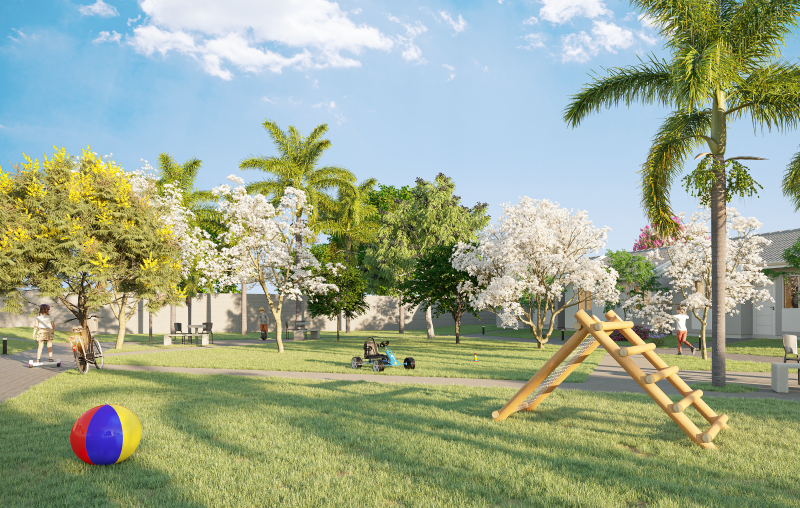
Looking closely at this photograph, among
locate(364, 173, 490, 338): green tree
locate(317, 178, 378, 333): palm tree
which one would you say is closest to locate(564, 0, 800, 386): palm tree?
locate(364, 173, 490, 338): green tree

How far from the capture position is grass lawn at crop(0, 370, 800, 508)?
436 centimetres

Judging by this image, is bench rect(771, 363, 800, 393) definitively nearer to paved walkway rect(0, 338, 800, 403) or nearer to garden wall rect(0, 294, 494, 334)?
paved walkway rect(0, 338, 800, 403)

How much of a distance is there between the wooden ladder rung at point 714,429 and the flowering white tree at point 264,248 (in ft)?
50.6

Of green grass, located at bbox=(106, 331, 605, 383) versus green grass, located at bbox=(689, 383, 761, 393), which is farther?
green grass, located at bbox=(106, 331, 605, 383)

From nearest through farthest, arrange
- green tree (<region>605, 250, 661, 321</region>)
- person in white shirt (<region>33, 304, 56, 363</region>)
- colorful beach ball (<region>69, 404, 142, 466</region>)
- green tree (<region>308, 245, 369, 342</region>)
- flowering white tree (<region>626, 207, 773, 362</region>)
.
A: colorful beach ball (<region>69, 404, 142, 466</region>) → person in white shirt (<region>33, 304, 56, 363</region>) → flowering white tree (<region>626, 207, 773, 362</region>) → green tree (<region>308, 245, 369, 342</region>) → green tree (<region>605, 250, 661, 321</region>)

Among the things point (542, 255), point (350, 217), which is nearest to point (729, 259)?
point (542, 255)

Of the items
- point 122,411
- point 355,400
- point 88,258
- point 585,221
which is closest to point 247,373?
point 355,400

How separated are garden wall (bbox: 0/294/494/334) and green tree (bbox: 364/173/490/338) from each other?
11.5 ft

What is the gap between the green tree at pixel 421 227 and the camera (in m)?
31.8

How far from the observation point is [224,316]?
36750 mm

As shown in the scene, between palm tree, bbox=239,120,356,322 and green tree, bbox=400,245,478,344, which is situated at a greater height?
Result: palm tree, bbox=239,120,356,322

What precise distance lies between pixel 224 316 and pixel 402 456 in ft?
111

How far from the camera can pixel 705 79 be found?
10109mm

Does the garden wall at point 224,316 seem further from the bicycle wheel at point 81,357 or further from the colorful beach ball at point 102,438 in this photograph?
the colorful beach ball at point 102,438
